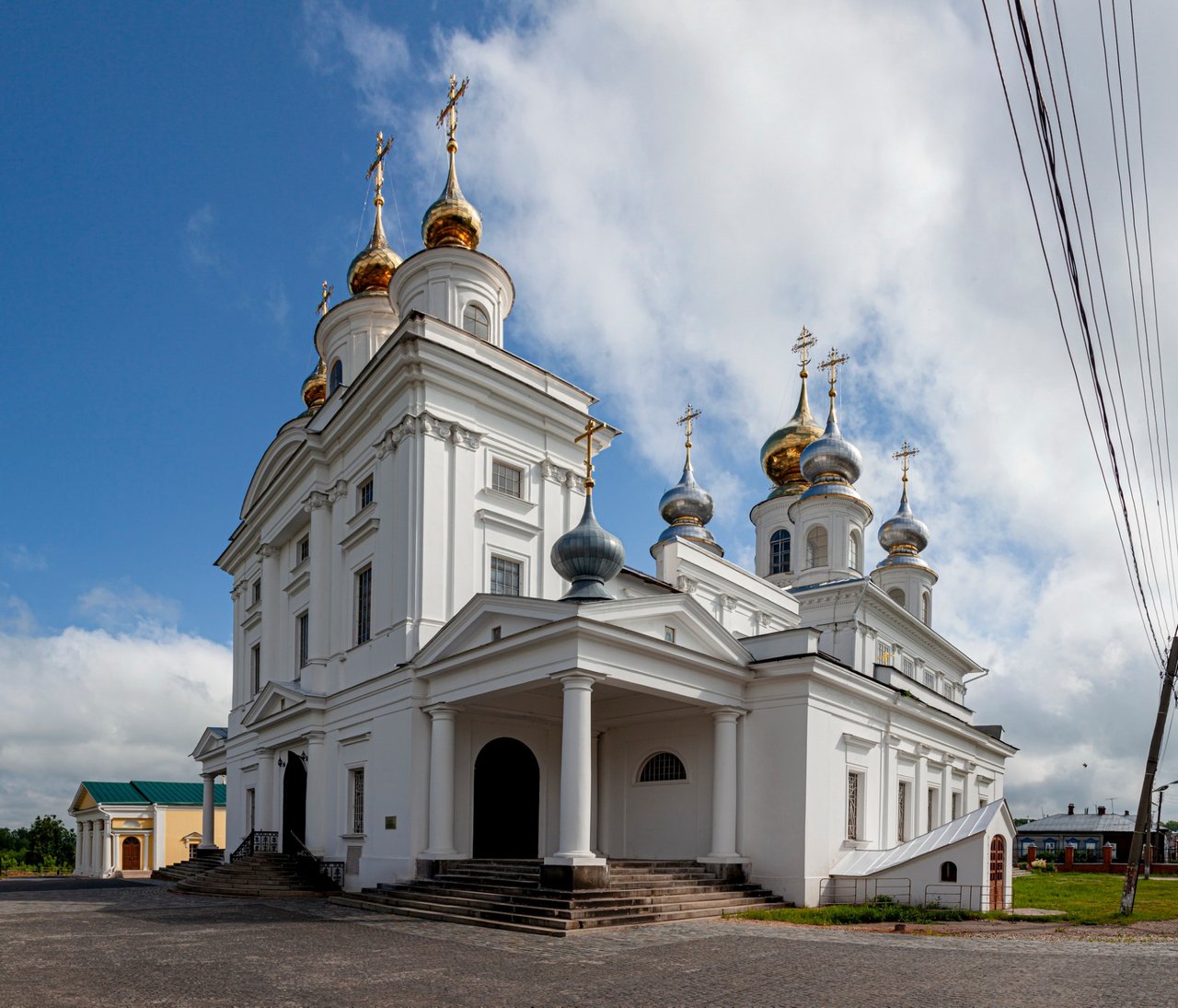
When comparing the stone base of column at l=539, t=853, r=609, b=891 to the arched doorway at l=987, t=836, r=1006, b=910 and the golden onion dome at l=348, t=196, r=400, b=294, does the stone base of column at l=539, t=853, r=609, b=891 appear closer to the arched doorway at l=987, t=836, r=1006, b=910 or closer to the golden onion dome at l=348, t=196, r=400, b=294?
the arched doorway at l=987, t=836, r=1006, b=910

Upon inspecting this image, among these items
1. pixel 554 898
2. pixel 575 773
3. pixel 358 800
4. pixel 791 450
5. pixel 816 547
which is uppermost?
pixel 791 450

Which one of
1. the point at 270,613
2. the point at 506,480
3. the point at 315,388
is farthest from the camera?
the point at 315,388

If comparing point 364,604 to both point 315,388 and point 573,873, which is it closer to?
point 573,873

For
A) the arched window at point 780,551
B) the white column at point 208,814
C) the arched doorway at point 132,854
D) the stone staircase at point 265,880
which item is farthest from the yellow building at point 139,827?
the arched window at point 780,551

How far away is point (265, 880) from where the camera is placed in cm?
2042

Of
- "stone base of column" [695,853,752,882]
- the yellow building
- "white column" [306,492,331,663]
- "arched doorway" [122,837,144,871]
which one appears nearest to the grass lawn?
"stone base of column" [695,853,752,882]

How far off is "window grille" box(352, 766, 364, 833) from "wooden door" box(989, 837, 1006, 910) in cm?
1204

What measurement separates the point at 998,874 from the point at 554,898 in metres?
8.83

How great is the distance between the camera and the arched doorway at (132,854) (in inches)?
1675

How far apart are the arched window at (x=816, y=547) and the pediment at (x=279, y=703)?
70.3 ft

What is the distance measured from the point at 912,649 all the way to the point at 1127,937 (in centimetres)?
2537

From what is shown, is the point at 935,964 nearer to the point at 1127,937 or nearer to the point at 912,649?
the point at 1127,937

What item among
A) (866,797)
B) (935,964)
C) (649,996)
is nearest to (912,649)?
(866,797)

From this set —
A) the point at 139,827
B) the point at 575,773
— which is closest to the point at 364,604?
the point at 575,773
